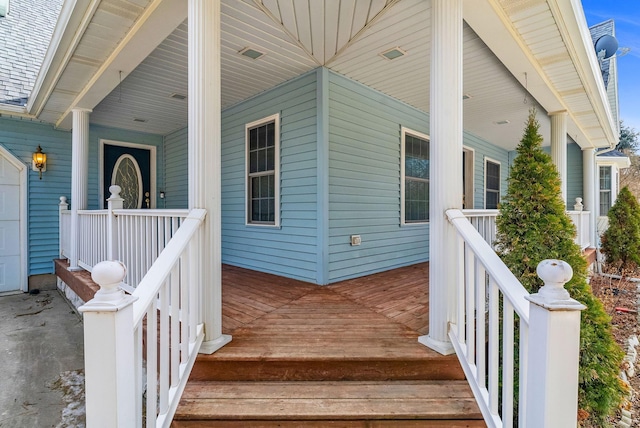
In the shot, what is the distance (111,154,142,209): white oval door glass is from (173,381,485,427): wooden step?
578cm

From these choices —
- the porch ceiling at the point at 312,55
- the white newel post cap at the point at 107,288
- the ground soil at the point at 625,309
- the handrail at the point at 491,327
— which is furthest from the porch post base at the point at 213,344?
the ground soil at the point at 625,309

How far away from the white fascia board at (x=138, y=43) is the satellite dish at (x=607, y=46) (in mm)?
10986

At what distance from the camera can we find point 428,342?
7.32 ft

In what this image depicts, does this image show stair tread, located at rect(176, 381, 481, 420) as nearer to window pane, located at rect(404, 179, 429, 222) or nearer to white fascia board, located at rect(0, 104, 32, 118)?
window pane, located at rect(404, 179, 429, 222)

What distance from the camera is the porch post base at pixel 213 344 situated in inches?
Answer: 84.0

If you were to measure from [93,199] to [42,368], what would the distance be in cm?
383

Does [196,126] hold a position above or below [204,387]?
above

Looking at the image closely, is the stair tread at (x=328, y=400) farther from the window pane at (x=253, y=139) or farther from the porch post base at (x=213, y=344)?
the window pane at (x=253, y=139)

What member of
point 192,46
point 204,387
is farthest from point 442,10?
point 204,387

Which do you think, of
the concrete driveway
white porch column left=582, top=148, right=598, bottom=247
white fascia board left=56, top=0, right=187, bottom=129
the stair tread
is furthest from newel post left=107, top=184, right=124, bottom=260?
white porch column left=582, top=148, right=598, bottom=247

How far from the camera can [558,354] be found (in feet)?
3.86

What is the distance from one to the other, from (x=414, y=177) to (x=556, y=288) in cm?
469

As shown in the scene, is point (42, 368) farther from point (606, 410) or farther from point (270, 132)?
point (606, 410)

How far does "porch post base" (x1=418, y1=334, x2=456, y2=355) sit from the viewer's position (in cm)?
211
